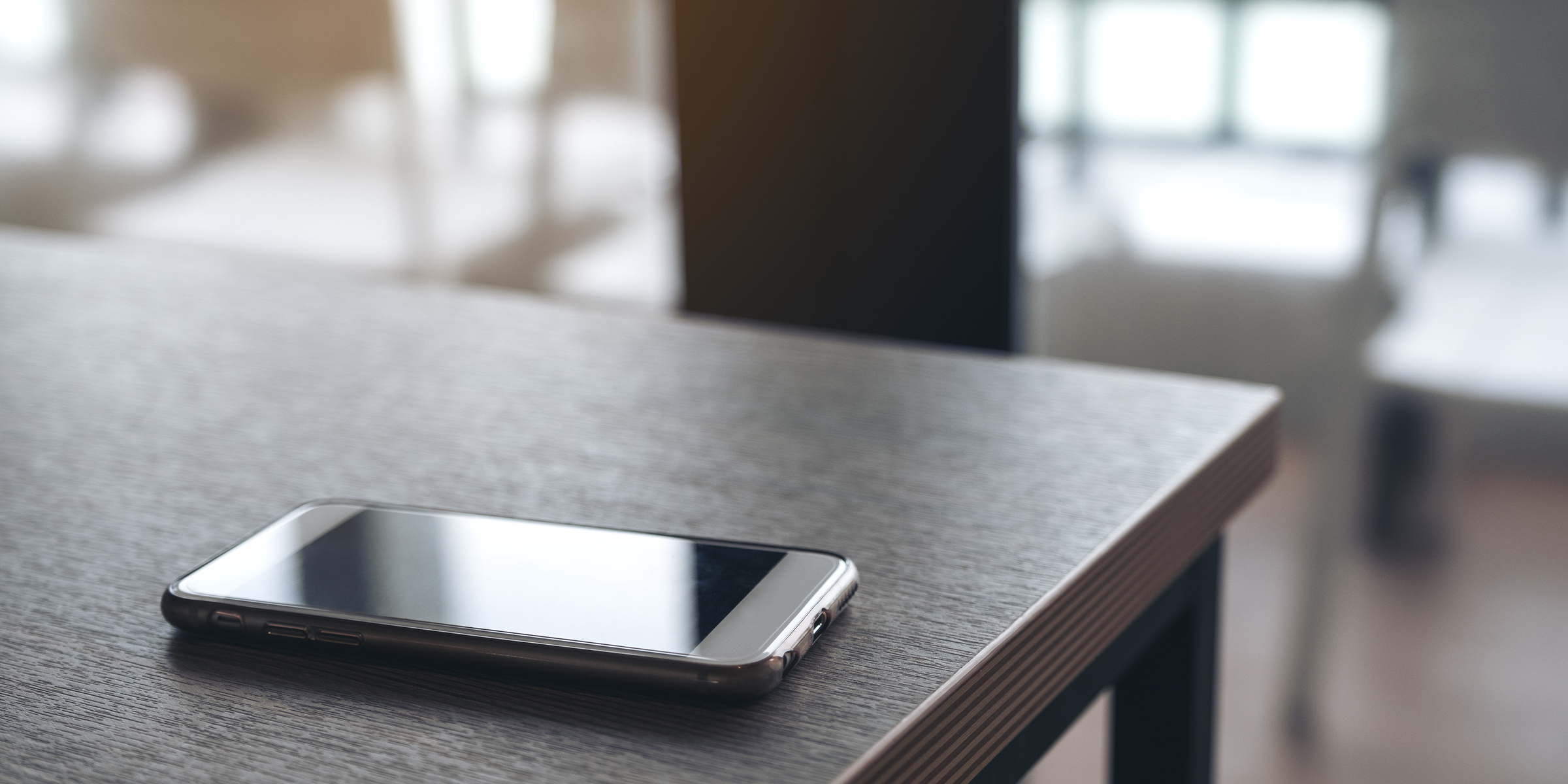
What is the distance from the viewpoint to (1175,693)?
57cm

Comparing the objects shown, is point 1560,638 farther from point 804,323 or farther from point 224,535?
point 224,535

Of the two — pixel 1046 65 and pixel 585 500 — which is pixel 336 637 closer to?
pixel 585 500

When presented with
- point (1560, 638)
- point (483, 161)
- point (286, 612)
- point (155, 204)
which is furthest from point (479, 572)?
point (155, 204)

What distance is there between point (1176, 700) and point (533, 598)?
11.6 inches

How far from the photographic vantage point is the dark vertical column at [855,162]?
790 mm

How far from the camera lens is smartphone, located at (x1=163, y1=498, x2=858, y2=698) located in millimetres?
369

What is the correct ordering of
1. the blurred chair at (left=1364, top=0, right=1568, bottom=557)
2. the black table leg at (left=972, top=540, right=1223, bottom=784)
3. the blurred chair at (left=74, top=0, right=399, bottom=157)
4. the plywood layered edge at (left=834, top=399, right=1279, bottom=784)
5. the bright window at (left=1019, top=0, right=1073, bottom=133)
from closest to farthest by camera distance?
the plywood layered edge at (left=834, top=399, right=1279, bottom=784) < the black table leg at (left=972, top=540, right=1223, bottom=784) < the blurred chair at (left=1364, top=0, right=1568, bottom=557) < the bright window at (left=1019, top=0, right=1073, bottom=133) < the blurred chair at (left=74, top=0, right=399, bottom=157)

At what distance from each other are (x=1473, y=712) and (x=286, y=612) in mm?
717

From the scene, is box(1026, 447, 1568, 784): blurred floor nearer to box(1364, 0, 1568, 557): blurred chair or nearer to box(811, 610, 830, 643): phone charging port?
box(1364, 0, 1568, 557): blurred chair

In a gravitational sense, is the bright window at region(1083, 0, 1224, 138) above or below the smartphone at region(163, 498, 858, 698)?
above

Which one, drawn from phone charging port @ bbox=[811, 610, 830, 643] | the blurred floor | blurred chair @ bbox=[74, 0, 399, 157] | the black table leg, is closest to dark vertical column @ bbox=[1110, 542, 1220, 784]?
the black table leg

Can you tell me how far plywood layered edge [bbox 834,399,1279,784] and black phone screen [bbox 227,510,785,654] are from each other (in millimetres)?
64

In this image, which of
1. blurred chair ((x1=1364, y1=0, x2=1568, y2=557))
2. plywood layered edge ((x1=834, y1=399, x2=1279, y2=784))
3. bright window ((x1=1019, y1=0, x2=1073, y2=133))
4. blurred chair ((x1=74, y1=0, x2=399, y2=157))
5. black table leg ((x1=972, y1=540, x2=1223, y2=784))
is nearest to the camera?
plywood layered edge ((x1=834, y1=399, x2=1279, y2=784))

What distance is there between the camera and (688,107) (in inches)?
33.7
